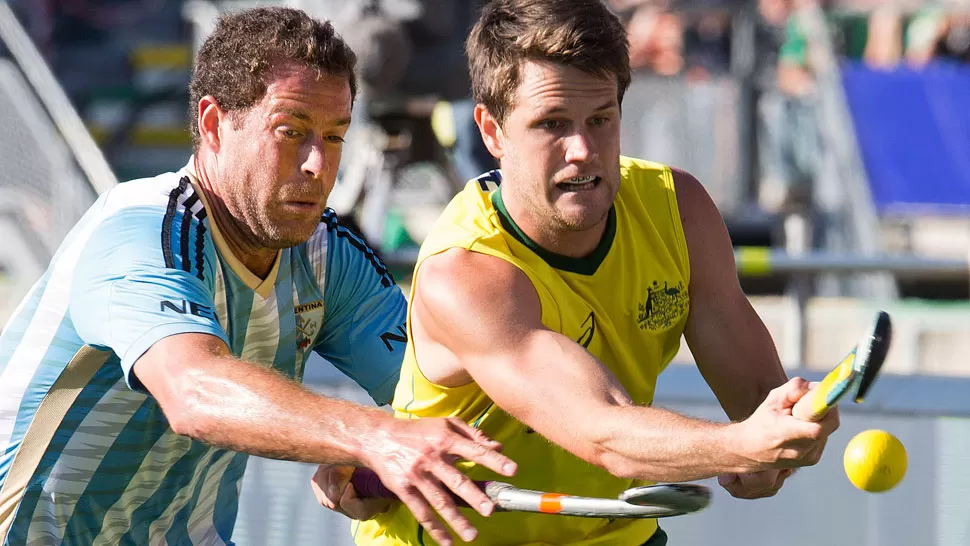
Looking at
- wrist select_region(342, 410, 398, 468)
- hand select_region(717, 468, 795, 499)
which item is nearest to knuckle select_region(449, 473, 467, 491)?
wrist select_region(342, 410, 398, 468)

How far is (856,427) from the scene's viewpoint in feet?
13.1

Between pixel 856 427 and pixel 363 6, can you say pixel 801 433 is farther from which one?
pixel 363 6

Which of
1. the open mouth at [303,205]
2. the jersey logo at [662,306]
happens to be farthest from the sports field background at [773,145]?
the open mouth at [303,205]

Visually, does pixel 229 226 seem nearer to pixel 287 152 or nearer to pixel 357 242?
pixel 287 152

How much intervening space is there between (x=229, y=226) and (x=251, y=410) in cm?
76

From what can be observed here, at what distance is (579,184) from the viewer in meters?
2.76

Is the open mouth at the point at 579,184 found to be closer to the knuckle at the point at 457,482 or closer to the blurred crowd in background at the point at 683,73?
the knuckle at the point at 457,482

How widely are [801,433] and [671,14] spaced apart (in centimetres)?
870

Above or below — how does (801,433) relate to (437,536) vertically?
above

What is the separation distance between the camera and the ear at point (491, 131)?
289cm

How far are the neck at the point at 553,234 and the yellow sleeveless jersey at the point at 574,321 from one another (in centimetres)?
2

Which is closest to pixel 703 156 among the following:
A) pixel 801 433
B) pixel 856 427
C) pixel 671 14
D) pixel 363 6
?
pixel 671 14

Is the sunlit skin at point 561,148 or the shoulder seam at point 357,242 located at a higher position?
the sunlit skin at point 561,148

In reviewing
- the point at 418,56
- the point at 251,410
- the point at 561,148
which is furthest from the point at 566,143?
the point at 418,56
